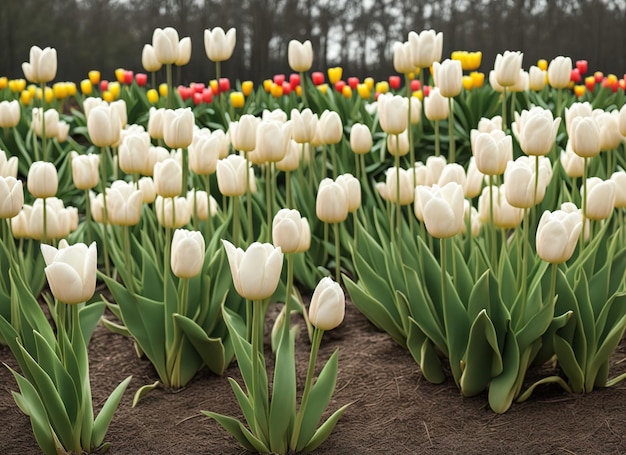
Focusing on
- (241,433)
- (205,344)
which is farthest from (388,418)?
(205,344)

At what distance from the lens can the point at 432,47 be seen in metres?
3.40

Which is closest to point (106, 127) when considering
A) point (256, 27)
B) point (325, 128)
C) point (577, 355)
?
point (325, 128)

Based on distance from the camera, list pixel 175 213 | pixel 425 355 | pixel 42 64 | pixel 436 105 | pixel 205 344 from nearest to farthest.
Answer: pixel 425 355 < pixel 205 344 < pixel 175 213 < pixel 436 105 < pixel 42 64

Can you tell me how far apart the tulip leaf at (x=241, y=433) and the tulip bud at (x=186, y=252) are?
0.41 m

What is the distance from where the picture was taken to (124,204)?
2922 millimetres

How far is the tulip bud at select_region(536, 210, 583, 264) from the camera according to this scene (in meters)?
2.20

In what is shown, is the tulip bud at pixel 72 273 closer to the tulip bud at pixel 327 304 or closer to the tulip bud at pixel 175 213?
the tulip bud at pixel 327 304

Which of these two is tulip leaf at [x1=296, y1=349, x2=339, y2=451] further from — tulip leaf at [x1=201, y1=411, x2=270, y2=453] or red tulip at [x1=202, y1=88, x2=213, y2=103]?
red tulip at [x1=202, y1=88, x2=213, y2=103]

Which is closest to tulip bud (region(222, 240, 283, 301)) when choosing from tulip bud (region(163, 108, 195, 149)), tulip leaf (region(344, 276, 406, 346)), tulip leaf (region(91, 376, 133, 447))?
tulip leaf (region(91, 376, 133, 447))

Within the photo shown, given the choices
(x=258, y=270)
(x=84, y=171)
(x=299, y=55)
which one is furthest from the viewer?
(x=299, y=55)

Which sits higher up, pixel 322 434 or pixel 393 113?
pixel 393 113

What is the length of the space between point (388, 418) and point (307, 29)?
8449 millimetres

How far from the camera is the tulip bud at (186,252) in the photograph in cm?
239

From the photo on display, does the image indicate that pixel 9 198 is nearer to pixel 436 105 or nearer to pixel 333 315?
Result: pixel 333 315
